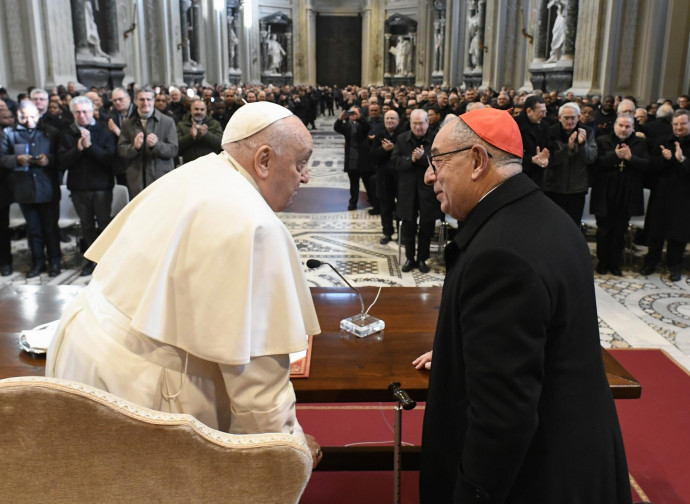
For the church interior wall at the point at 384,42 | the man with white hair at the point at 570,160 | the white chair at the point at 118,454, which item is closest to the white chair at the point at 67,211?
the man with white hair at the point at 570,160

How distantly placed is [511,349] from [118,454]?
0.94 metres

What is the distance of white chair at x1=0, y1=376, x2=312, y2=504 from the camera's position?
1.30 m

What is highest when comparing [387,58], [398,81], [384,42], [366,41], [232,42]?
[366,41]

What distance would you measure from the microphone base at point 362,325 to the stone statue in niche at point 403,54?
127 ft

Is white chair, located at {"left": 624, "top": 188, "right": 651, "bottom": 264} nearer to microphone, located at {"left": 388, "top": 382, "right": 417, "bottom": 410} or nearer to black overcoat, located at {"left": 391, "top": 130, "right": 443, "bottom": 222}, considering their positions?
black overcoat, located at {"left": 391, "top": 130, "right": 443, "bottom": 222}

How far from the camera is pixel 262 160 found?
1934 mm

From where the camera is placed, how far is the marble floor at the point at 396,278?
17.9ft

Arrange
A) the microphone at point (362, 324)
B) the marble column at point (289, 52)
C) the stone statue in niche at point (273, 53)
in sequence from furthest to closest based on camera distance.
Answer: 1. the marble column at point (289, 52)
2. the stone statue in niche at point (273, 53)
3. the microphone at point (362, 324)

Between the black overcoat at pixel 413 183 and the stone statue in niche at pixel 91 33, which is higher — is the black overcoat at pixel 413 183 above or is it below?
below

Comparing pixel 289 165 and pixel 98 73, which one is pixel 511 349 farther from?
pixel 98 73

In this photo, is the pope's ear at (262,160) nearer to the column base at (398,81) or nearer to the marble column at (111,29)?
the marble column at (111,29)

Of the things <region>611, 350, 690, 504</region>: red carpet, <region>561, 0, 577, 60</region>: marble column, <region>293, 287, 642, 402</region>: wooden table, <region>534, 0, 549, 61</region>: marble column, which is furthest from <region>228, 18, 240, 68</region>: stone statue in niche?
<region>293, 287, 642, 402</region>: wooden table

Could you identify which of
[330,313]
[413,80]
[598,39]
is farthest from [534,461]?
[413,80]

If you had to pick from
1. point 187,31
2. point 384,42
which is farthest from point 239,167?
point 384,42
